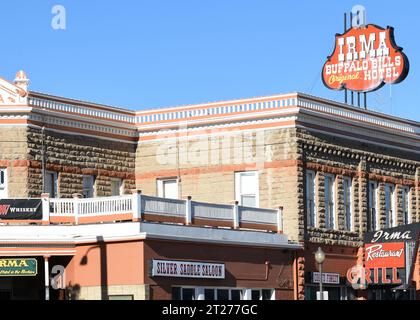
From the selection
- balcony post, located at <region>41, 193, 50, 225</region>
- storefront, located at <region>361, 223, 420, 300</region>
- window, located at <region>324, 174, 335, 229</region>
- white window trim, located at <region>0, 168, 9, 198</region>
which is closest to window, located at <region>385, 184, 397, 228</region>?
storefront, located at <region>361, 223, 420, 300</region>

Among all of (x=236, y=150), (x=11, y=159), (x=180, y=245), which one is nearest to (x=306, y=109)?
(x=236, y=150)

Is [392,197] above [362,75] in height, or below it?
below

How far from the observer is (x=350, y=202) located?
44312mm

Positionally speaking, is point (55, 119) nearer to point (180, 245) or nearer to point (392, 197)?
point (180, 245)

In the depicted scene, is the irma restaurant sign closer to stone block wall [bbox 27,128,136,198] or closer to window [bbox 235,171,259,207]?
stone block wall [bbox 27,128,136,198]

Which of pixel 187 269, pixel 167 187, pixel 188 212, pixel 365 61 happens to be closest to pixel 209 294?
pixel 187 269

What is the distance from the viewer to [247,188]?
41.8m

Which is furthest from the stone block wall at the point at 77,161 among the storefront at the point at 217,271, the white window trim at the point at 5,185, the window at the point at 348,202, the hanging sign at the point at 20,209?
the window at the point at 348,202

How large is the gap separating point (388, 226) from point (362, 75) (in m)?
9.03

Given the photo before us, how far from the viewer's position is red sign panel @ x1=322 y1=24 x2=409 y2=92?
51.0 m

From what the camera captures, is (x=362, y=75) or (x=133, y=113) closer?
(x=133, y=113)

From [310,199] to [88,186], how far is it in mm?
9391
